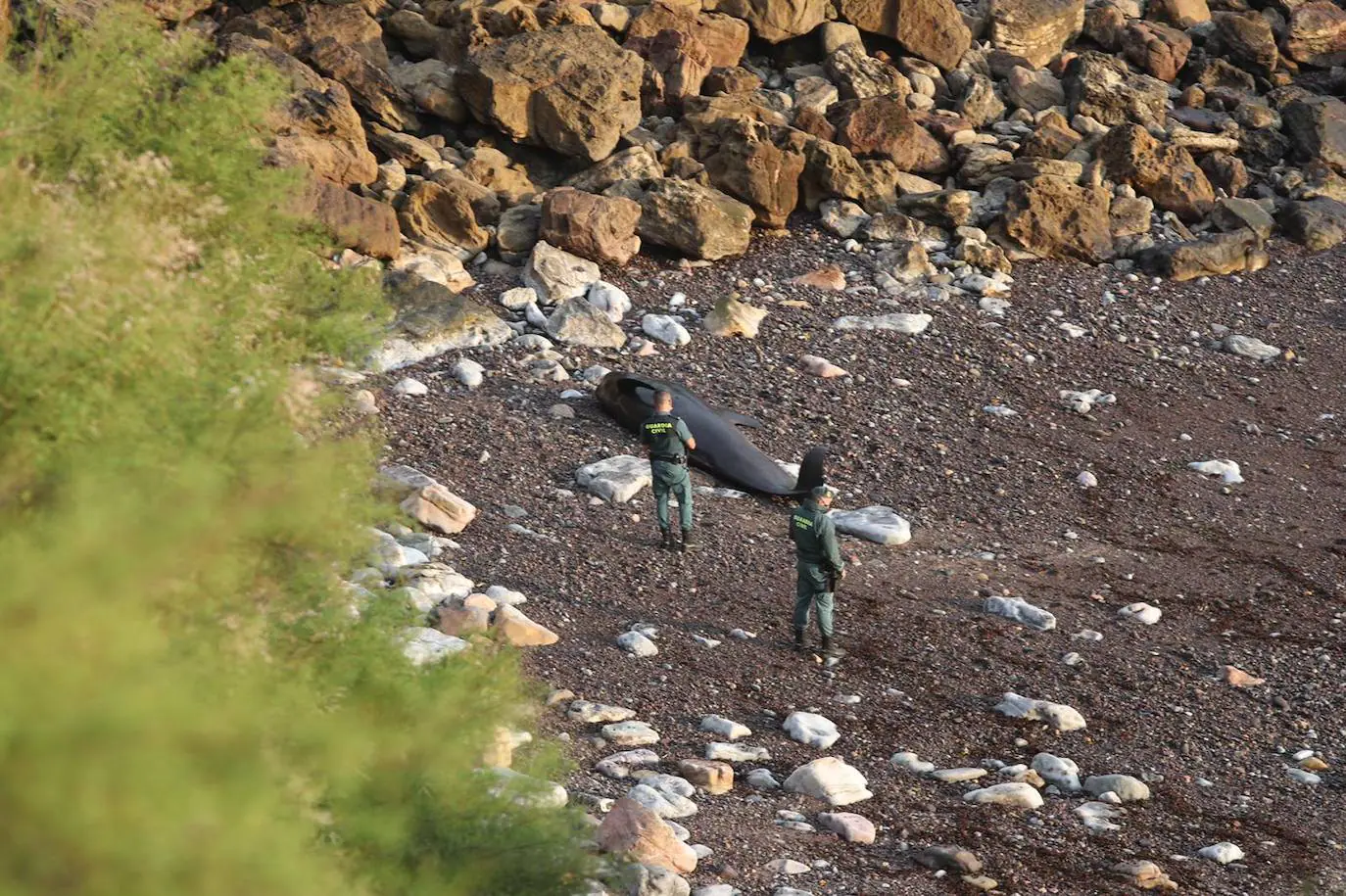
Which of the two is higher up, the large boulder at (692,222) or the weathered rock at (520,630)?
the weathered rock at (520,630)

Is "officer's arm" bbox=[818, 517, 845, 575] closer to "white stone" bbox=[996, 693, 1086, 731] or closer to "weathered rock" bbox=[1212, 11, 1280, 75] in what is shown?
"white stone" bbox=[996, 693, 1086, 731]

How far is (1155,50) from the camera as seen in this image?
23641 mm

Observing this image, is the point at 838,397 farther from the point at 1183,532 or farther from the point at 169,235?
the point at 169,235

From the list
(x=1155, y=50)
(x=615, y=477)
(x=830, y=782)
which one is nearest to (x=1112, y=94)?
(x=1155, y=50)

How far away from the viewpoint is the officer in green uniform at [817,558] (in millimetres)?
9188

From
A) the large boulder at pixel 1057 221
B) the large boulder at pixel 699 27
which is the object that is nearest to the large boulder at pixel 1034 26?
the large boulder at pixel 699 27

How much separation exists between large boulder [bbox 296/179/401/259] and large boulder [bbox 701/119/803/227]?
14.2ft

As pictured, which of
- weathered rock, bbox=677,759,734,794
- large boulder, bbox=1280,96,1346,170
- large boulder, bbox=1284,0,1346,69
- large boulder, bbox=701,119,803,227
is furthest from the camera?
large boulder, bbox=1284,0,1346,69

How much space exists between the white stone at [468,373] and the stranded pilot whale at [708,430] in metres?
1.18

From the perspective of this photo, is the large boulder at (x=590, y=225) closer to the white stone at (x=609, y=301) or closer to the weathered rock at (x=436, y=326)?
the white stone at (x=609, y=301)

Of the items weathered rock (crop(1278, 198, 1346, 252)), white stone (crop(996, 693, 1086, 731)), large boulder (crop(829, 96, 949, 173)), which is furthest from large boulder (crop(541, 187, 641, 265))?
weathered rock (crop(1278, 198, 1346, 252))

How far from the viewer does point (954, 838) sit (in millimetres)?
7359

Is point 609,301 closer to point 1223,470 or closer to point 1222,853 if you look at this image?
point 1223,470

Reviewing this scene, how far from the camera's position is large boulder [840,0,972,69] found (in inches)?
882
